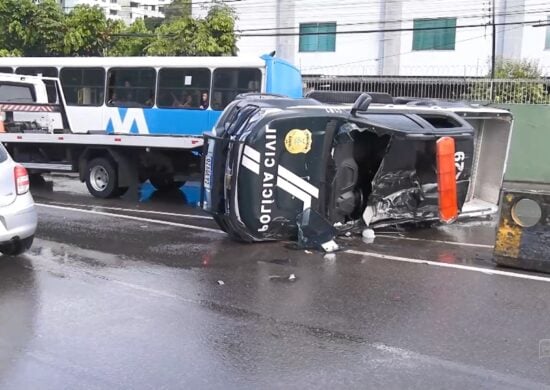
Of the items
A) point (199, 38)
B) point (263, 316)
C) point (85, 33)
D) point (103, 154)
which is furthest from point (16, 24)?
point (263, 316)

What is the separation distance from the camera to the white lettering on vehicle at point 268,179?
26.0ft

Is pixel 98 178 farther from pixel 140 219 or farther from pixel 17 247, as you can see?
pixel 17 247

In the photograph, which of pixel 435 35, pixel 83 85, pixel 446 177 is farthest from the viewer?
pixel 435 35

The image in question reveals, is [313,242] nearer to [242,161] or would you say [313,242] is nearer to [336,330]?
[242,161]

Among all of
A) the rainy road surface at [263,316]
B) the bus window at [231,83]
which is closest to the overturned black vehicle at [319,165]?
the rainy road surface at [263,316]

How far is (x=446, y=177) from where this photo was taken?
8766 mm

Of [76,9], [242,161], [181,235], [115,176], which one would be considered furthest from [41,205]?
[76,9]

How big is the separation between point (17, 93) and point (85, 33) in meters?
17.7

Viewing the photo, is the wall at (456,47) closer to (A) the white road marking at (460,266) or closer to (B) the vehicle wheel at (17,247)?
(A) the white road marking at (460,266)

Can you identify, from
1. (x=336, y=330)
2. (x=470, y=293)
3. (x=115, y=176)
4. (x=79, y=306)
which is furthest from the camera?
(x=115, y=176)

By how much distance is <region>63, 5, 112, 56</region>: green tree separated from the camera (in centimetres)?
3064

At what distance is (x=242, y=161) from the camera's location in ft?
26.0

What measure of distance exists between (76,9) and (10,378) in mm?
30723

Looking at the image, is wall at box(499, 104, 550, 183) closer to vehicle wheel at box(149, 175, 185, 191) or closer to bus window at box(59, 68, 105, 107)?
vehicle wheel at box(149, 175, 185, 191)
